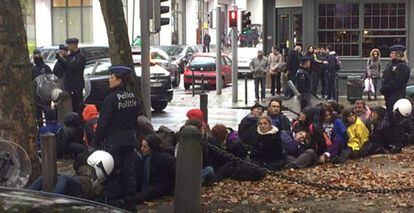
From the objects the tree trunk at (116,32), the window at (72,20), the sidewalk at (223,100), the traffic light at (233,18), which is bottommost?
the sidewalk at (223,100)

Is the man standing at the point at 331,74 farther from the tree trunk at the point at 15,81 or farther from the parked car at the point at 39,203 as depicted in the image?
the parked car at the point at 39,203

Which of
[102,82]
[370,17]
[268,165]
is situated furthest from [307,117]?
[370,17]

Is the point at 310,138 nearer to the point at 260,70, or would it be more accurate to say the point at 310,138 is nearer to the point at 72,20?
the point at 260,70

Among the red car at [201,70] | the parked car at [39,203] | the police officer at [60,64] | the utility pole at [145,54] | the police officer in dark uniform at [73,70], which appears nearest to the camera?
the parked car at [39,203]

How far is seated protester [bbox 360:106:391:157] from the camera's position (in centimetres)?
1248

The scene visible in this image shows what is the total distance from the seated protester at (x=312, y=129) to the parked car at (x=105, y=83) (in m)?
6.74

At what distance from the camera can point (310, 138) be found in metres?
11.4

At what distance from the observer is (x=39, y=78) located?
1342 cm

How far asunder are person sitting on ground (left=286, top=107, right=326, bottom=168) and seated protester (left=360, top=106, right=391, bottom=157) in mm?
1305

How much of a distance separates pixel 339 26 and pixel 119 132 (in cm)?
2025

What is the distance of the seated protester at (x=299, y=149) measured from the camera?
11064 mm

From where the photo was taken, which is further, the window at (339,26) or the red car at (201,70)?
the red car at (201,70)

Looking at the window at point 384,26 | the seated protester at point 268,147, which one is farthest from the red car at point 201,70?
the seated protester at point 268,147

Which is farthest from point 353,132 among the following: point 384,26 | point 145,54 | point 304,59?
point 384,26
